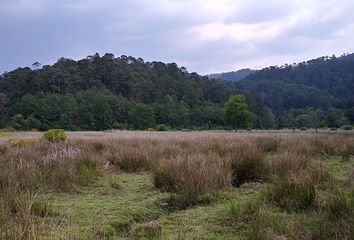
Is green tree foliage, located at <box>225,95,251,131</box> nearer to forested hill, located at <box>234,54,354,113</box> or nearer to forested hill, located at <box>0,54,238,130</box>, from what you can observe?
forested hill, located at <box>0,54,238,130</box>

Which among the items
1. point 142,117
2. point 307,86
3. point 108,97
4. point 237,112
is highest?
point 108,97

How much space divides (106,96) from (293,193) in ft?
241

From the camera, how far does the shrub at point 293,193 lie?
5.78 metres

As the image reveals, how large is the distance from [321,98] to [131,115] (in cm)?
6257

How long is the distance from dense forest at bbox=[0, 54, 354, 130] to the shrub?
195ft

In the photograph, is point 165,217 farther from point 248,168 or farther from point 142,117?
point 142,117

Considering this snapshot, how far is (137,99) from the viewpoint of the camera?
94.6 m

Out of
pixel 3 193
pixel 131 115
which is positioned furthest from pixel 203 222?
pixel 131 115

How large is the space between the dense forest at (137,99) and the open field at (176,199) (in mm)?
56234

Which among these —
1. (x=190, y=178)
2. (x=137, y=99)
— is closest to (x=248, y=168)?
(x=190, y=178)

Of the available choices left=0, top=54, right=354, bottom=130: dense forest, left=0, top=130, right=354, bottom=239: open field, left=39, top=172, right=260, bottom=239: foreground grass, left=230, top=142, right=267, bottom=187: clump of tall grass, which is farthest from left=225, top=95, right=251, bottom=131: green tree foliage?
left=39, top=172, right=260, bottom=239: foreground grass

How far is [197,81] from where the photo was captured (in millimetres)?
109125

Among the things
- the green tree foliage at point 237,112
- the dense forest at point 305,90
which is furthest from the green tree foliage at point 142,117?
the dense forest at point 305,90

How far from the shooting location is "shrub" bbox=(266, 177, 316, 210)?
19.0 feet
